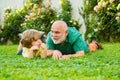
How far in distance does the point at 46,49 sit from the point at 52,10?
8107 millimetres

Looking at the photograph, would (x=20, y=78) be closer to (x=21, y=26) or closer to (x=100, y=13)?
(x=100, y=13)

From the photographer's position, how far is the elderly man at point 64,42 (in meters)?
7.07

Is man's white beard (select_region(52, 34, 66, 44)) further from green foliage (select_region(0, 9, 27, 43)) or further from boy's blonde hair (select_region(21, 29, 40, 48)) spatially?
green foliage (select_region(0, 9, 27, 43))

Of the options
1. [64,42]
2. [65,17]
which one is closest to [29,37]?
[64,42]

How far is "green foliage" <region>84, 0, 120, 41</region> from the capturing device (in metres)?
13.3

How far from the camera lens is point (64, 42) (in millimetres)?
7461

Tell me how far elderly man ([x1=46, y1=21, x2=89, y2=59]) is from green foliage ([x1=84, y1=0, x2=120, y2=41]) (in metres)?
5.55

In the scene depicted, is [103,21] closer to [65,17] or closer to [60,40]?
[65,17]

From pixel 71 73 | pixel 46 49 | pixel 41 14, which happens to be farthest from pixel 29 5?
pixel 71 73

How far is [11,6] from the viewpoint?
54.9 ft

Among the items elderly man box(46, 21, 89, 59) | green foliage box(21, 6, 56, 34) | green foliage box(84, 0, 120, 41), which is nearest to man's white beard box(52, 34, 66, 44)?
elderly man box(46, 21, 89, 59)

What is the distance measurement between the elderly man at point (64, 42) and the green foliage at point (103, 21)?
555 centimetres

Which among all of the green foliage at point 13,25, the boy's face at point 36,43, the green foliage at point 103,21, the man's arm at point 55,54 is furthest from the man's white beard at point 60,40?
the green foliage at point 13,25

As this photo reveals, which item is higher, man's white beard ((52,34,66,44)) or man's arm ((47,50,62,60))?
man's white beard ((52,34,66,44))
